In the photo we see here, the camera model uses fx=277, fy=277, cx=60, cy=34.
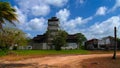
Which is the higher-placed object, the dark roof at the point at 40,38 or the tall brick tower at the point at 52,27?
the tall brick tower at the point at 52,27

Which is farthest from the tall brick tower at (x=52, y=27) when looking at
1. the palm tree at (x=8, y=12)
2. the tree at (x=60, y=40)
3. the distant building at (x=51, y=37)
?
the palm tree at (x=8, y=12)

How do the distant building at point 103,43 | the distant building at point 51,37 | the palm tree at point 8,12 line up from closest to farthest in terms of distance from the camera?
the palm tree at point 8,12 < the distant building at point 103,43 < the distant building at point 51,37

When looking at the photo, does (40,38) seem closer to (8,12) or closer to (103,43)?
(103,43)

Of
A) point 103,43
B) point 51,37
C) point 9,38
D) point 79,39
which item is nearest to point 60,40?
point 51,37

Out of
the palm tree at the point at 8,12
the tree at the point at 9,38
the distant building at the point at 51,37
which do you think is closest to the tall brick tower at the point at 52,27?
the distant building at the point at 51,37

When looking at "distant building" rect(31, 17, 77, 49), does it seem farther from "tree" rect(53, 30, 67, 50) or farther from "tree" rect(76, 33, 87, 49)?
"tree" rect(53, 30, 67, 50)

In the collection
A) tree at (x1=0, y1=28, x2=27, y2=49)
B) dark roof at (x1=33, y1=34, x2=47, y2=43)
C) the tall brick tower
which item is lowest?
tree at (x1=0, y1=28, x2=27, y2=49)

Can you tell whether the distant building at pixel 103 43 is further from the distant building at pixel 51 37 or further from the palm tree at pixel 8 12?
the palm tree at pixel 8 12

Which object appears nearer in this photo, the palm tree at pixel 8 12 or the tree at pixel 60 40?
the palm tree at pixel 8 12

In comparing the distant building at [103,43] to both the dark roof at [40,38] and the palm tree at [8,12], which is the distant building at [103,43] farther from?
the palm tree at [8,12]

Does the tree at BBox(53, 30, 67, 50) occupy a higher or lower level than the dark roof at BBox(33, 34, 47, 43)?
lower

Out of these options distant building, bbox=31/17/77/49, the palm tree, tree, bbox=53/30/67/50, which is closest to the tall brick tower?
distant building, bbox=31/17/77/49

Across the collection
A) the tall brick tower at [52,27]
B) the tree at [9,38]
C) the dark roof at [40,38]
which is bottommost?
the tree at [9,38]

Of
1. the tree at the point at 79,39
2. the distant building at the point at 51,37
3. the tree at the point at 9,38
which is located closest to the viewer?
the tree at the point at 9,38
